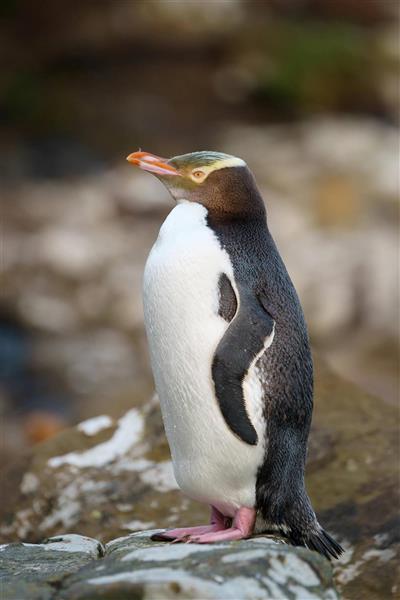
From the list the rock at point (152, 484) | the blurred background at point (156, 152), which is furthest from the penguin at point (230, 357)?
the blurred background at point (156, 152)

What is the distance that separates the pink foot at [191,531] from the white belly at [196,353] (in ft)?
0.44

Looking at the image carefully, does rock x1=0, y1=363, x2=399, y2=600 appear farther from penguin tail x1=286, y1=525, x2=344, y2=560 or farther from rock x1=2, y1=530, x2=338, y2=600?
rock x1=2, y1=530, x2=338, y2=600

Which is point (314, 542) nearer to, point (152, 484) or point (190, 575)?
point (190, 575)

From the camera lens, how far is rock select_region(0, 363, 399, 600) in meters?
4.59

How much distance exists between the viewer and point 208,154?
3.75 metres

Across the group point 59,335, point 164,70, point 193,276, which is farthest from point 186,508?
point 164,70

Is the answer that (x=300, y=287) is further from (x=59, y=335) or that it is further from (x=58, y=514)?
(x=58, y=514)

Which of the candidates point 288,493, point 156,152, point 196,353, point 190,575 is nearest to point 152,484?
point 288,493

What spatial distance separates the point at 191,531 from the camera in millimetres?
3629

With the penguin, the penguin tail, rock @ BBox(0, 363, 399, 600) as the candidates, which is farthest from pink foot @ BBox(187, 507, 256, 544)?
rock @ BBox(0, 363, 399, 600)

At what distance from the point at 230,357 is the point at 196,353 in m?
0.12

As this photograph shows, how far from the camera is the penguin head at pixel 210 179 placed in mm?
3666

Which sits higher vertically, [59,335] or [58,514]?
[59,335]

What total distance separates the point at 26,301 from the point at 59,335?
527 mm
